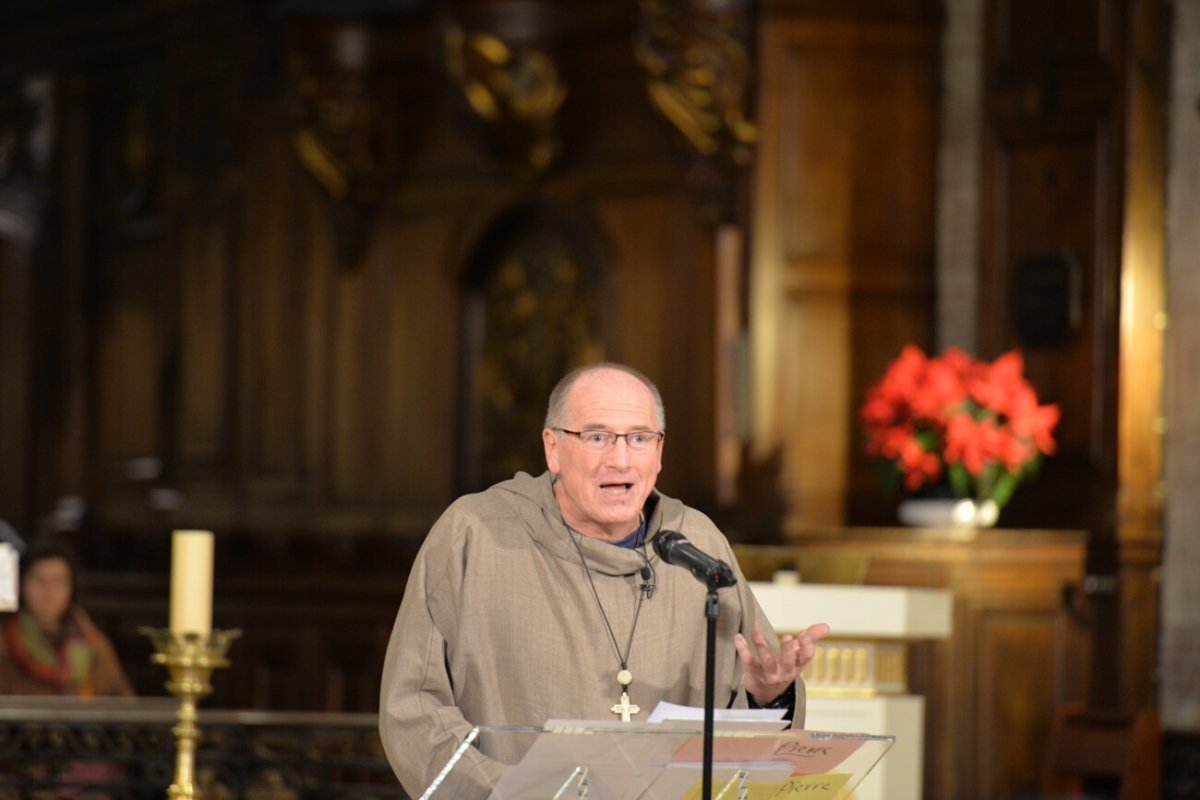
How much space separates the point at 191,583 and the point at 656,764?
5.94 feet

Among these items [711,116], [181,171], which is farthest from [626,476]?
[181,171]

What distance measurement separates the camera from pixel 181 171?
1039 centimetres

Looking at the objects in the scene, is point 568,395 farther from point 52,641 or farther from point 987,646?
point 52,641

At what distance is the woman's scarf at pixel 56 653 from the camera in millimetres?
6633

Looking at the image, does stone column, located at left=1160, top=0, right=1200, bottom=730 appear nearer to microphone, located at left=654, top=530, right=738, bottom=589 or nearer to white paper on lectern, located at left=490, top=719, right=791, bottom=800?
white paper on lectern, located at left=490, top=719, right=791, bottom=800

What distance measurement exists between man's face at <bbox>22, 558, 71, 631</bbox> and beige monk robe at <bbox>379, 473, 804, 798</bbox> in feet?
11.9

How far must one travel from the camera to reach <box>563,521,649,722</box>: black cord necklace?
3328 millimetres

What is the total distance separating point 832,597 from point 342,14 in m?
4.71

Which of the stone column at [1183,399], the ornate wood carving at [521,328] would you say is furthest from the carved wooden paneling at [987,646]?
the ornate wood carving at [521,328]

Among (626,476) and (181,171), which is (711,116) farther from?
(626,476)

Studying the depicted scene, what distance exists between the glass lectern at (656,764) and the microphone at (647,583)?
1.23 feet

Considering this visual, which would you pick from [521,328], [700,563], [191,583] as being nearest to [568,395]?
[700,563]

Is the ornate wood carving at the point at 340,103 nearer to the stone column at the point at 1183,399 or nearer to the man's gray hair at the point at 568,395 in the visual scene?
the stone column at the point at 1183,399

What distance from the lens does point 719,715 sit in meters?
3.00
